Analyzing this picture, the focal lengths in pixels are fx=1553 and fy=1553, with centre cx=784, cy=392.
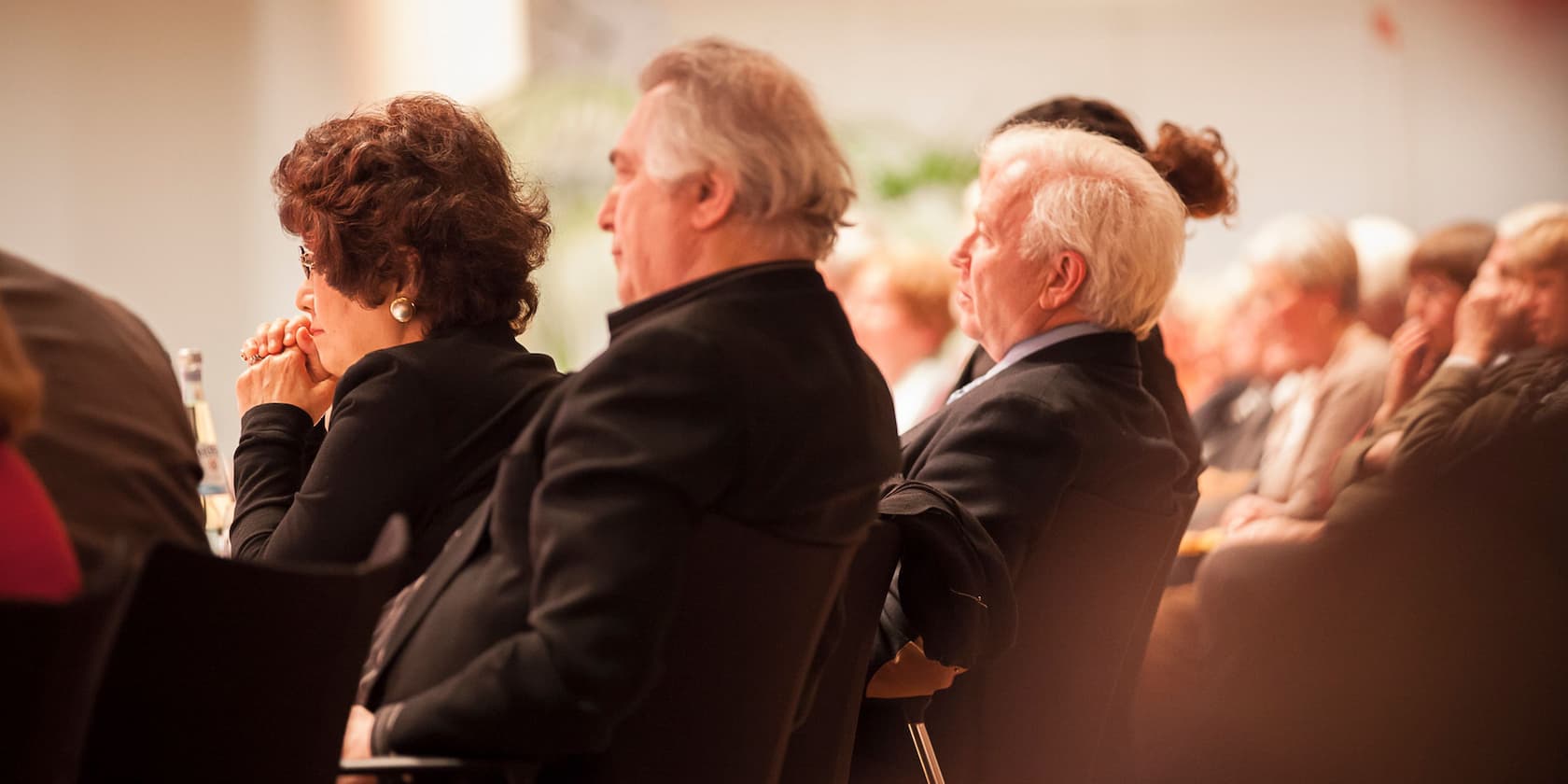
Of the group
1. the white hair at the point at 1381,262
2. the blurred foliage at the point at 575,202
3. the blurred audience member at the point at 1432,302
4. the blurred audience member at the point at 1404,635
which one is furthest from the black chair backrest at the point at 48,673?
the white hair at the point at 1381,262

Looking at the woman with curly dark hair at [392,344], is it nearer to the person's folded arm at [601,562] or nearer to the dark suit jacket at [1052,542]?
the person's folded arm at [601,562]

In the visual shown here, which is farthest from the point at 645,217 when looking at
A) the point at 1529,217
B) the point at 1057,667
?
the point at 1529,217

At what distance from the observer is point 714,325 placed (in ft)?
4.92

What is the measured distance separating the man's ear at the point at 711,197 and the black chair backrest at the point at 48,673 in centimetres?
69

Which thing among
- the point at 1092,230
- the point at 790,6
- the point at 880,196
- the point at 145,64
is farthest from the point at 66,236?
the point at 1092,230

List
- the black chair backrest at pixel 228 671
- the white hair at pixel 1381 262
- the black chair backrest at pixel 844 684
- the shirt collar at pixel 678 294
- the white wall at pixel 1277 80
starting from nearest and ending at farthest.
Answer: the black chair backrest at pixel 228 671, the shirt collar at pixel 678 294, the black chair backrest at pixel 844 684, the white hair at pixel 1381 262, the white wall at pixel 1277 80

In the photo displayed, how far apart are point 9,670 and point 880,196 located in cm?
629

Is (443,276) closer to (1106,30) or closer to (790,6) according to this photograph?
(790,6)

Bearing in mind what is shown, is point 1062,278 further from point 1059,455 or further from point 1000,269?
point 1059,455

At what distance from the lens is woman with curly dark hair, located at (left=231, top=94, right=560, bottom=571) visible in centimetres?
188

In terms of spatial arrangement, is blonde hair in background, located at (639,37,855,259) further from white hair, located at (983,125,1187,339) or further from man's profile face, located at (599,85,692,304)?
white hair, located at (983,125,1187,339)

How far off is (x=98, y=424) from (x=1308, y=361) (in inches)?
170

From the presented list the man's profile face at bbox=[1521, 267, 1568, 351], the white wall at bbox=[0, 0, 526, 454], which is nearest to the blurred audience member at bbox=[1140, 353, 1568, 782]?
the man's profile face at bbox=[1521, 267, 1568, 351]

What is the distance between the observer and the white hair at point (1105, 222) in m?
2.38
